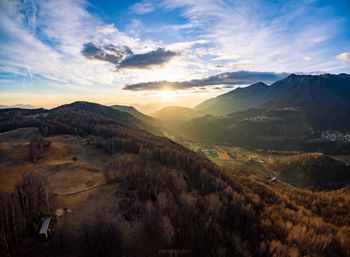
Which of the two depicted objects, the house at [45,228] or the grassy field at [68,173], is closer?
the house at [45,228]

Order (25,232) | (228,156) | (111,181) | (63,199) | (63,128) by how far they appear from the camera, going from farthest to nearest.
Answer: (228,156) → (63,128) → (111,181) → (63,199) → (25,232)

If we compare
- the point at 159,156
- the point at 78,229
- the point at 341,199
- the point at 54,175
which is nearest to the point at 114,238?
the point at 78,229

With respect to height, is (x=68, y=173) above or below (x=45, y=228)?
below

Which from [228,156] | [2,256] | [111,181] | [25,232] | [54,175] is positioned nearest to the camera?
[2,256]

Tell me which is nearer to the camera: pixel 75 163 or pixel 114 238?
pixel 114 238

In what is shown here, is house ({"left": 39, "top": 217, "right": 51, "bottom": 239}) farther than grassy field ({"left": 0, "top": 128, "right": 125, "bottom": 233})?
No

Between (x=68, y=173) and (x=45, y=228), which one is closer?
(x=45, y=228)

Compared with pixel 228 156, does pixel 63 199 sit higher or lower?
higher

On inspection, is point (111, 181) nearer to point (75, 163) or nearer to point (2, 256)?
point (75, 163)
